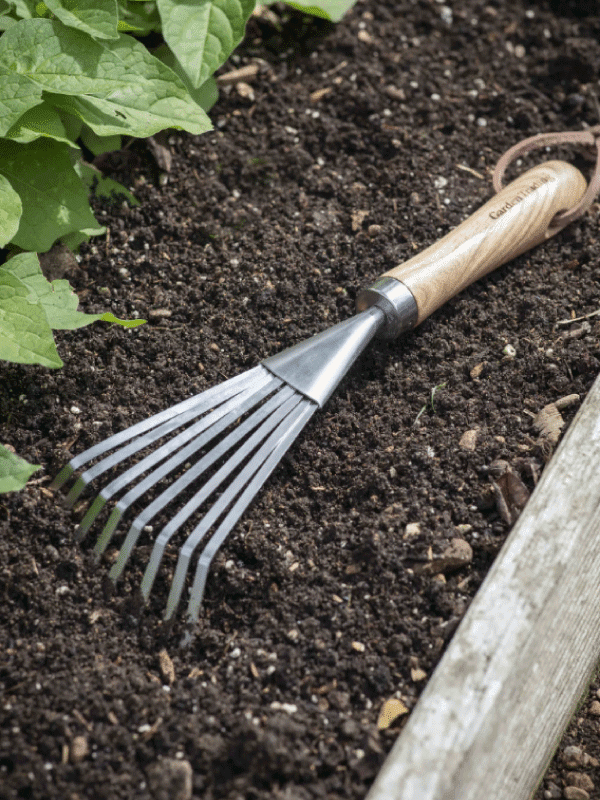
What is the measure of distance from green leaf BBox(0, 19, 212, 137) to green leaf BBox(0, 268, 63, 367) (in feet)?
1.55

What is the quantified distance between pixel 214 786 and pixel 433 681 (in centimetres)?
44

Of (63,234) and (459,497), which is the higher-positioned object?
(63,234)

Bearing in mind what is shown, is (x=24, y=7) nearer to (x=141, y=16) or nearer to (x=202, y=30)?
(x=141, y=16)

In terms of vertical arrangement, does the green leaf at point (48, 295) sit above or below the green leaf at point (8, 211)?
below

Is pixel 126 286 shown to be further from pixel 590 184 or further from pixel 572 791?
pixel 572 791

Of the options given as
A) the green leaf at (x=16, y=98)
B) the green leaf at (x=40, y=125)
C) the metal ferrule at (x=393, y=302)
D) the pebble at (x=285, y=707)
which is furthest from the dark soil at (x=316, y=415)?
the green leaf at (x=16, y=98)

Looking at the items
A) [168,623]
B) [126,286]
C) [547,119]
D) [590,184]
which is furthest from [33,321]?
[547,119]

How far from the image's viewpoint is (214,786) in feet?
4.42

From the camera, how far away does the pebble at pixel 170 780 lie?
132cm

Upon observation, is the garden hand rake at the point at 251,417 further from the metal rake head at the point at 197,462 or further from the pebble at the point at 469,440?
the pebble at the point at 469,440

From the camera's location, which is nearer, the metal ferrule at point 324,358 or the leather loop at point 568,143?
the metal ferrule at point 324,358

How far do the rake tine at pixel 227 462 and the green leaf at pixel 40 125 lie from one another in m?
0.81

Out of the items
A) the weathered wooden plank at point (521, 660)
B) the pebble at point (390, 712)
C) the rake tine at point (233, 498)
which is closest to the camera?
the weathered wooden plank at point (521, 660)

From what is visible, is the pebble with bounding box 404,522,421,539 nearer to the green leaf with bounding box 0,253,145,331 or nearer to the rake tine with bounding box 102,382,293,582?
the rake tine with bounding box 102,382,293,582
